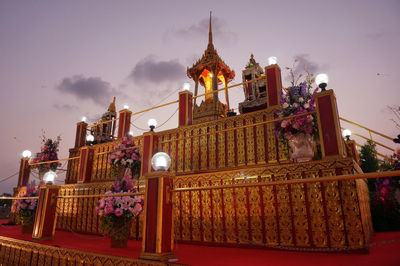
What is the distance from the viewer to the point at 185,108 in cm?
765

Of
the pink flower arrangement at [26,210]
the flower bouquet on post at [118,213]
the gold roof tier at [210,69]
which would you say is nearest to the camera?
the flower bouquet on post at [118,213]

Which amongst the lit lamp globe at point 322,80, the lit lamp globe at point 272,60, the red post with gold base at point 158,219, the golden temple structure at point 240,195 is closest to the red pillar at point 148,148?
the golden temple structure at point 240,195

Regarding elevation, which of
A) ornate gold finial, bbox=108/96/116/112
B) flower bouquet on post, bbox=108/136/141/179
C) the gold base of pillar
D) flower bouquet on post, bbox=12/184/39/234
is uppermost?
ornate gold finial, bbox=108/96/116/112

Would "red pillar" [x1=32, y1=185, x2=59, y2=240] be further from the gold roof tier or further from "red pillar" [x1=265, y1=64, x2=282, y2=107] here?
the gold roof tier

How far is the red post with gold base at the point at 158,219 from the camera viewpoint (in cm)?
303

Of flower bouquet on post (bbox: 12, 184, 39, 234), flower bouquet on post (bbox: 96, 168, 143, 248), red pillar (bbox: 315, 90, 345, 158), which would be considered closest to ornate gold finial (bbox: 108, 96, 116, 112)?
flower bouquet on post (bbox: 12, 184, 39, 234)

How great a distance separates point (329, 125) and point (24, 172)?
37.2 feet

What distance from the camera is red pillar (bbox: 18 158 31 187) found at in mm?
9703

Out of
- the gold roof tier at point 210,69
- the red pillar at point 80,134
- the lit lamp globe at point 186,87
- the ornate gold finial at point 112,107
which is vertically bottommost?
the red pillar at point 80,134

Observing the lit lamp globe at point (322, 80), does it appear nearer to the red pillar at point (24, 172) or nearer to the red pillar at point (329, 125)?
the red pillar at point (329, 125)

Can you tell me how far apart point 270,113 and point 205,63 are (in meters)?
12.9

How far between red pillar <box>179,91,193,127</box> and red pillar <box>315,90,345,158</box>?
13.2ft

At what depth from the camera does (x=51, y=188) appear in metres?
5.38

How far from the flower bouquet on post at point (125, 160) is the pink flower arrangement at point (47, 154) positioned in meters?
4.11
